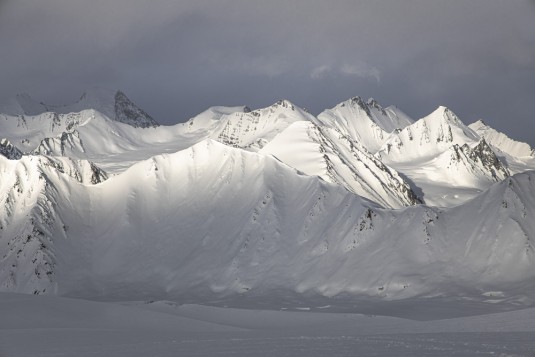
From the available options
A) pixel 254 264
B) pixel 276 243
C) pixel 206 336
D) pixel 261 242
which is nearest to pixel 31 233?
Answer: pixel 261 242

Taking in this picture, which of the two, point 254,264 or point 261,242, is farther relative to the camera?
point 261,242

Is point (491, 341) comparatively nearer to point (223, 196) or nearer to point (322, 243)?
point (322, 243)

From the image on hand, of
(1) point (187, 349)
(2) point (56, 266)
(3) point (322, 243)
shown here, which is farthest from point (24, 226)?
(1) point (187, 349)

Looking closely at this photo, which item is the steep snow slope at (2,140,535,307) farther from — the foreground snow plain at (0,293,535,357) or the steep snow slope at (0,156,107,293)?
the foreground snow plain at (0,293,535,357)

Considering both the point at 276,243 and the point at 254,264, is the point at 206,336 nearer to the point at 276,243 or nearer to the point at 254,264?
the point at 254,264

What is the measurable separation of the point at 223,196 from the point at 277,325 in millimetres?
101412

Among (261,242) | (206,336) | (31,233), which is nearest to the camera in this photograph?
(206,336)

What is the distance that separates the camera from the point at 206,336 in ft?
200

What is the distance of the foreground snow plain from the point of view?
48625mm

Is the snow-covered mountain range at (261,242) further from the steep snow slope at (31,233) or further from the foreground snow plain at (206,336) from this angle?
the foreground snow plain at (206,336)

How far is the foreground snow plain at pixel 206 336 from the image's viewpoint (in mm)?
48625

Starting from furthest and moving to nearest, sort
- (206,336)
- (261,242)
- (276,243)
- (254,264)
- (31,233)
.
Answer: (31,233) < (261,242) < (276,243) < (254,264) < (206,336)

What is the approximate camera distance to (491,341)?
49.3m

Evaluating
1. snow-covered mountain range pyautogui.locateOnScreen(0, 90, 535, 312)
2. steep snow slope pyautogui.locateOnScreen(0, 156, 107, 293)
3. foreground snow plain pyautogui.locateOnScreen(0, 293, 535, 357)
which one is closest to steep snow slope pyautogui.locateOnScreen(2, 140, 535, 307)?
snow-covered mountain range pyautogui.locateOnScreen(0, 90, 535, 312)
